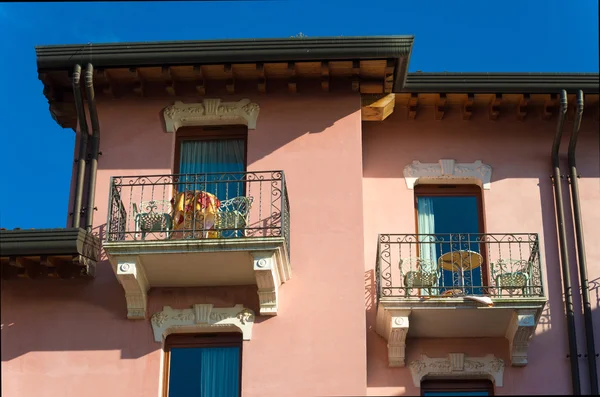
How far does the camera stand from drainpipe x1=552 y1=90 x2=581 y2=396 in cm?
1509

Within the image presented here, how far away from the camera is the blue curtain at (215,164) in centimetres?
1617

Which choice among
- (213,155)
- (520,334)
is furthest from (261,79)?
(520,334)

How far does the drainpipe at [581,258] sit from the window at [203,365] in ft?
15.9

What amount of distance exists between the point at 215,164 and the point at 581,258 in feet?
18.5

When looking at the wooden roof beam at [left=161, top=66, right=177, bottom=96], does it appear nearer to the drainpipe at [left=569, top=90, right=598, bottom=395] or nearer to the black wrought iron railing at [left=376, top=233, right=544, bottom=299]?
the black wrought iron railing at [left=376, top=233, right=544, bottom=299]

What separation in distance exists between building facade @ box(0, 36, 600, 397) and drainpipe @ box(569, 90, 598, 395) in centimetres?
3

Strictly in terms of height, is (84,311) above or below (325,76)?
below

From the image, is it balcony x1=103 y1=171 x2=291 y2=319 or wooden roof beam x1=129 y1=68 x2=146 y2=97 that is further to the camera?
wooden roof beam x1=129 y1=68 x2=146 y2=97

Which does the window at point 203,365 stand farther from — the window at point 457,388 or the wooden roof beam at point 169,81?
the wooden roof beam at point 169,81

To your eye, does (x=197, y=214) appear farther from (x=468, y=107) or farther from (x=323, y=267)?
(x=468, y=107)

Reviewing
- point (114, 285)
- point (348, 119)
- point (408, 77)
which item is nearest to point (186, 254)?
point (114, 285)

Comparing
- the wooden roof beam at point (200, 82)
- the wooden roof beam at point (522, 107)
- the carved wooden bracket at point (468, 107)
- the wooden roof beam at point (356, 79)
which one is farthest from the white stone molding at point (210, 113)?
the wooden roof beam at point (522, 107)

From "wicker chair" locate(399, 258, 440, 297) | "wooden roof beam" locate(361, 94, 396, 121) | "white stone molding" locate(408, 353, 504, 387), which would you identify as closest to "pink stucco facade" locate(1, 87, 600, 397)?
"white stone molding" locate(408, 353, 504, 387)

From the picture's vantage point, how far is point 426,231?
54.2 ft
